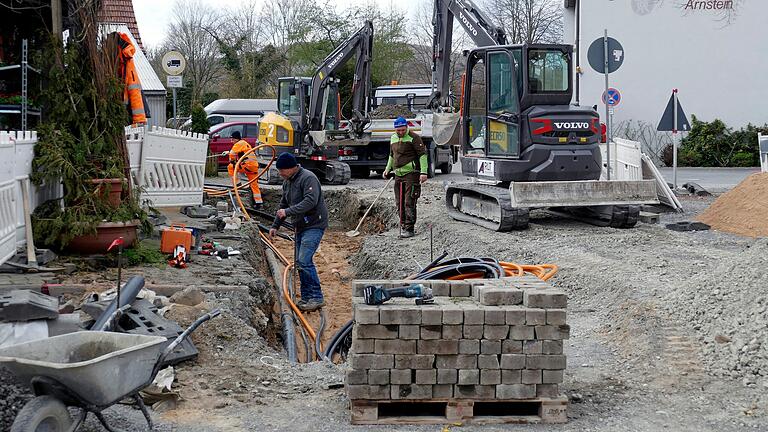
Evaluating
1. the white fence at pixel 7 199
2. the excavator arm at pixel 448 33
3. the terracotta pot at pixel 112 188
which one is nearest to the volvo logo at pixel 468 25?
the excavator arm at pixel 448 33

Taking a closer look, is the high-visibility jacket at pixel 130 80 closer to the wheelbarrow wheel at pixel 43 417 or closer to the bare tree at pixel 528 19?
the wheelbarrow wheel at pixel 43 417

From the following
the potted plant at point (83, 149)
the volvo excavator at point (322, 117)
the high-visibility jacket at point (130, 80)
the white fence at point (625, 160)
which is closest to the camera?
the potted plant at point (83, 149)

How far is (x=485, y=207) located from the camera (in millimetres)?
14164

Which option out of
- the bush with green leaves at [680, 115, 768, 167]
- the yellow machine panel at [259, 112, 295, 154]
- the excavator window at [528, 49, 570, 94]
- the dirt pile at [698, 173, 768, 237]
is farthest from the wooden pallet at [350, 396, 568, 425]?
the bush with green leaves at [680, 115, 768, 167]

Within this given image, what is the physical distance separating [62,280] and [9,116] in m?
4.28

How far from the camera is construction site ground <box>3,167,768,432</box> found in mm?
5625

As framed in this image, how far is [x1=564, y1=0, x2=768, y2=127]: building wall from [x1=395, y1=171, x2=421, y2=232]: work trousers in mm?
19148

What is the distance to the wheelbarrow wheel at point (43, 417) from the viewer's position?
4.41 metres

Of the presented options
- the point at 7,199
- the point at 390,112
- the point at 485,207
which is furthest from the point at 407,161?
the point at 390,112

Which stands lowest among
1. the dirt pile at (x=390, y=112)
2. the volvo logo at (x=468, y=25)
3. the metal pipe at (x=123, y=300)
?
the metal pipe at (x=123, y=300)

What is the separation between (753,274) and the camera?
745 cm

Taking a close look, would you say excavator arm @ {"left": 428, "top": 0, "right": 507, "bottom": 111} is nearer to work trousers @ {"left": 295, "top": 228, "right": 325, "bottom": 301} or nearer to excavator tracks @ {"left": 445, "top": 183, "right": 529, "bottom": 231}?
excavator tracks @ {"left": 445, "top": 183, "right": 529, "bottom": 231}

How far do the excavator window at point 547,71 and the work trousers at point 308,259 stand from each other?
4.91 m

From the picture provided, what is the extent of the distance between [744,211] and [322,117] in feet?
39.4
